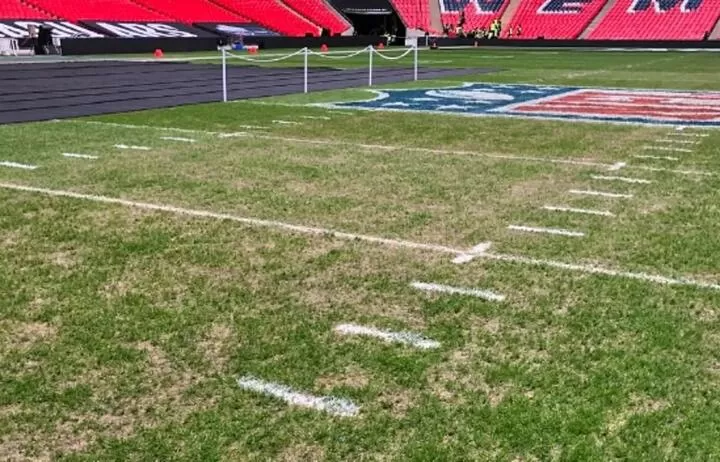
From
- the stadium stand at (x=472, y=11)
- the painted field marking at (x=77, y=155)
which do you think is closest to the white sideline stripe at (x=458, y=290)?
the painted field marking at (x=77, y=155)

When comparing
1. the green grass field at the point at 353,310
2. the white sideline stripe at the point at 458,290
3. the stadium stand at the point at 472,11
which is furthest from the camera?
the stadium stand at the point at 472,11

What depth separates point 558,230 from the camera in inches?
263

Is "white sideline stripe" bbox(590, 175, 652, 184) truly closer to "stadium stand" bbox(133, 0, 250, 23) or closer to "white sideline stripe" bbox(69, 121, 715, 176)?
"white sideline stripe" bbox(69, 121, 715, 176)

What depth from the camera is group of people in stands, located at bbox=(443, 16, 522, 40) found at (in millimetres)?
59281

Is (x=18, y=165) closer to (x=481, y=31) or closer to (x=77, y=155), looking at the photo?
(x=77, y=155)

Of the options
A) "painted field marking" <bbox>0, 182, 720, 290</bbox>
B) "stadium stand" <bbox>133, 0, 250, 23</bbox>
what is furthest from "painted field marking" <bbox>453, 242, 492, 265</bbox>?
"stadium stand" <bbox>133, 0, 250, 23</bbox>

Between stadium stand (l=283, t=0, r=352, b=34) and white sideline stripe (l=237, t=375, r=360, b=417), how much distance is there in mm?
54056

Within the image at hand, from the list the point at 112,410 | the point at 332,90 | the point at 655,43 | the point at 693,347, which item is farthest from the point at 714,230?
the point at 655,43

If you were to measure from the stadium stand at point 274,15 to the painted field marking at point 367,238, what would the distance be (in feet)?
150

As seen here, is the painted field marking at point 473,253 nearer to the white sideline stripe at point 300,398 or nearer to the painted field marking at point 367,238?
the painted field marking at point 367,238

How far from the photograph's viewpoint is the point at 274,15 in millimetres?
53938

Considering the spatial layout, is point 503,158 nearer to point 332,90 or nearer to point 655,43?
point 332,90

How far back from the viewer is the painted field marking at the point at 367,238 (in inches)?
216

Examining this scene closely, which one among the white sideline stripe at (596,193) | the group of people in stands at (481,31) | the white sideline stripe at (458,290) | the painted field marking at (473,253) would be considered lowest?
the white sideline stripe at (458,290)
